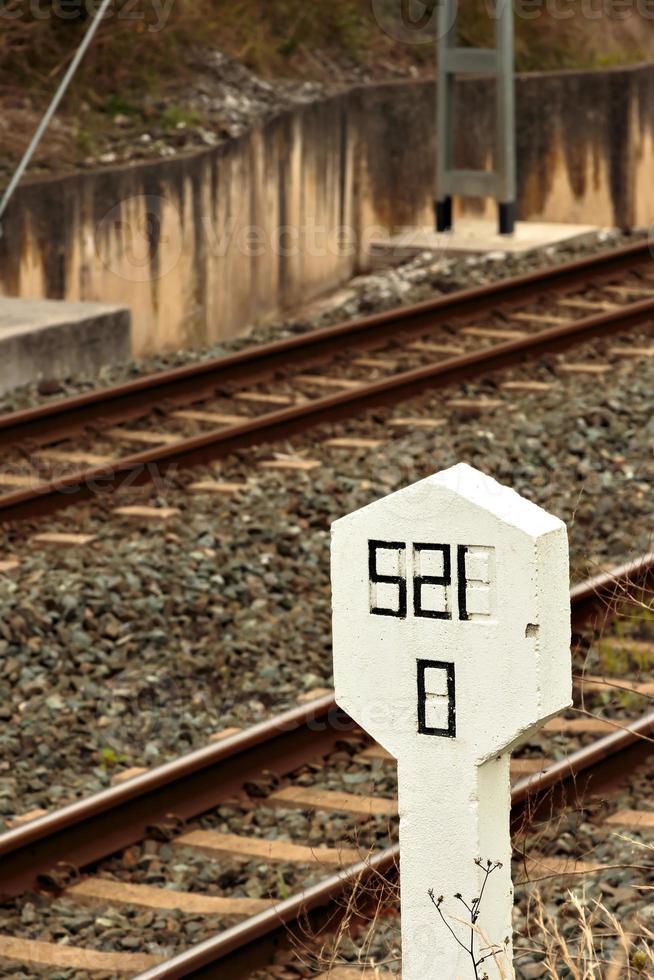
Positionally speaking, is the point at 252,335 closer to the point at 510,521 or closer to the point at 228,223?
the point at 228,223

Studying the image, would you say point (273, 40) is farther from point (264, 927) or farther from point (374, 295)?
point (264, 927)

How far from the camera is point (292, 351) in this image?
12.0 metres

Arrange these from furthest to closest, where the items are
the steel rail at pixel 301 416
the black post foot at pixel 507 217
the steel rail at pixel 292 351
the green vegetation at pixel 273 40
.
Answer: the green vegetation at pixel 273 40, the black post foot at pixel 507 217, the steel rail at pixel 292 351, the steel rail at pixel 301 416

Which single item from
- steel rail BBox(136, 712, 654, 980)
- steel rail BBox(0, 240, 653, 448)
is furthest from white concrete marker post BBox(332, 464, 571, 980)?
steel rail BBox(0, 240, 653, 448)

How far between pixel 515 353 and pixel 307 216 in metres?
4.41

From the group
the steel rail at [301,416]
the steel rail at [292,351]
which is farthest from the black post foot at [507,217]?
the steel rail at [301,416]

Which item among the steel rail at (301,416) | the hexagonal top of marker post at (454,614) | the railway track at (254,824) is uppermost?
the hexagonal top of marker post at (454,614)

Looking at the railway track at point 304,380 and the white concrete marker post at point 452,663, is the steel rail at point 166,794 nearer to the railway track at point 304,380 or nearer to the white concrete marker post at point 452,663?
the white concrete marker post at point 452,663

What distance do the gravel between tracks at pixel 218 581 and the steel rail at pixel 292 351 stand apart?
1123mm

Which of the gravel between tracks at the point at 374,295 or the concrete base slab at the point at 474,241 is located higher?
the concrete base slab at the point at 474,241

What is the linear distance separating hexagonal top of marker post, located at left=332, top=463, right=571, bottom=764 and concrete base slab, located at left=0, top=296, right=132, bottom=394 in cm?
847

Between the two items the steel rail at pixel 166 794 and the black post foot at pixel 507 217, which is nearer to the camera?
the steel rail at pixel 166 794

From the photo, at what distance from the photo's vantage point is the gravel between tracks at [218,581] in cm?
671

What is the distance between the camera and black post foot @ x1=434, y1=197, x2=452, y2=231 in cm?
1645
